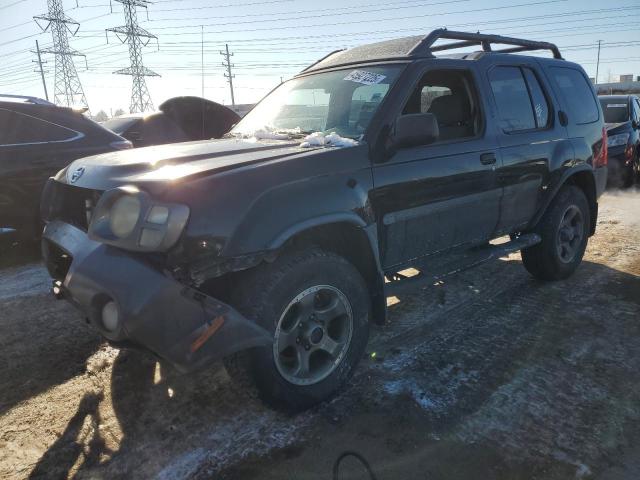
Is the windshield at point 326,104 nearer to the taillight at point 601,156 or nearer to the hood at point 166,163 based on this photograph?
the hood at point 166,163

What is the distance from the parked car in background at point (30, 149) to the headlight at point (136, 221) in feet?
11.2

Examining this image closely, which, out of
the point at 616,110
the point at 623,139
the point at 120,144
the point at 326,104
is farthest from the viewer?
the point at 616,110

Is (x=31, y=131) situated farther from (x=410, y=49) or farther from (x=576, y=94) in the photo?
(x=576, y=94)

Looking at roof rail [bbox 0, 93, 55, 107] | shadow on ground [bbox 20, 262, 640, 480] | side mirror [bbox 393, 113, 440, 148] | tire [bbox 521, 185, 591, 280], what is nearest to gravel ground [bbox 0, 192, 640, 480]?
shadow on ground [bbox 20, 262, 640, 480]

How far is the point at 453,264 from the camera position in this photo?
3559mm

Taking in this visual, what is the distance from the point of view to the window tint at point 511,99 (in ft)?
12.6

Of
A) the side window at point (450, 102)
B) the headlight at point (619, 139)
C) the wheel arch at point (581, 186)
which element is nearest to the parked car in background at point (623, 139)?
the headlight at point (619, 139)

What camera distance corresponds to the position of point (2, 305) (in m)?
4.18

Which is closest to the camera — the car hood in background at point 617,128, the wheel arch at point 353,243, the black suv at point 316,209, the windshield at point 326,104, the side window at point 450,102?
the black suv at point 316,209

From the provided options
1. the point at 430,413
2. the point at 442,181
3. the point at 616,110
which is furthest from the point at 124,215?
the point at 616,110

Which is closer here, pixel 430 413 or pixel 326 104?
pixel 430 413

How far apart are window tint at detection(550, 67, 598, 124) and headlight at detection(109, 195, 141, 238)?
403 centimetres

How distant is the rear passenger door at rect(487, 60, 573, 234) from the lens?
150 inches

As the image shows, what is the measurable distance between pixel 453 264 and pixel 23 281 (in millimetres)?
4101
